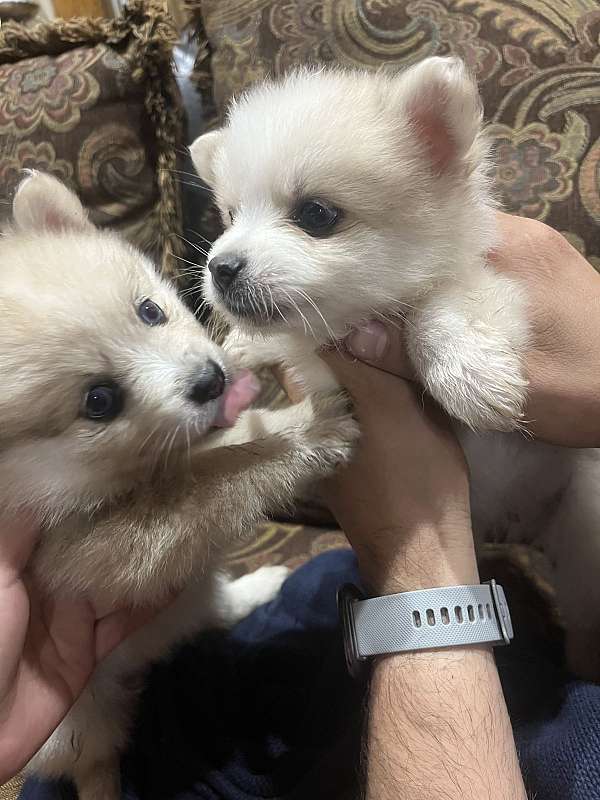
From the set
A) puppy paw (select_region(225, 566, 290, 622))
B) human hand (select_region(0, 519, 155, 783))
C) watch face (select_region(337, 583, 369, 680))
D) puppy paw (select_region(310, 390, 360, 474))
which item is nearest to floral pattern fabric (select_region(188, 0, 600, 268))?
puppy paw (select_region(310, 390, 360, 474))

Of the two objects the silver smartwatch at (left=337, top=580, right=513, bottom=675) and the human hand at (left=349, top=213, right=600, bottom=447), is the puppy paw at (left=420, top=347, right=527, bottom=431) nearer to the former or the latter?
the human hand at (left=349, top=213, right=600, bottom=447)

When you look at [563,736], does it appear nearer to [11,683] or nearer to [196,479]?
[196,479]

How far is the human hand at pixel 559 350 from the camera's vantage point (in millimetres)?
1137

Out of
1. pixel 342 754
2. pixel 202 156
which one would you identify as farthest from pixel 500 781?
pixel 202 156

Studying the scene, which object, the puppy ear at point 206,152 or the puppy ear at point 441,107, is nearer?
the puppy ear at point 441,107

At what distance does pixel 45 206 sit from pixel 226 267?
511mm

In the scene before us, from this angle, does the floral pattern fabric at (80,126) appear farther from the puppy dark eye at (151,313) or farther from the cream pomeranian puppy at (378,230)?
the puppy dark eye at (151,313)

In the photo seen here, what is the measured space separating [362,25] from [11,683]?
1937 mm

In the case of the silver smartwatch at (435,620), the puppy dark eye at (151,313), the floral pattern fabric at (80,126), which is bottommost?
the silver smartwatch at (435,620)

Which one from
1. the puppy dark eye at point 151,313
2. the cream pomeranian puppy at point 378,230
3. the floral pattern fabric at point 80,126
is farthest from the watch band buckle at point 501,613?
the floral pattern fabric at point 80,126

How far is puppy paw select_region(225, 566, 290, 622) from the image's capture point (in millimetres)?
1820

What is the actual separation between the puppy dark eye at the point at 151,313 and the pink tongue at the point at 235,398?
0.20 meters

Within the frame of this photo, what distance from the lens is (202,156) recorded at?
4.60ft

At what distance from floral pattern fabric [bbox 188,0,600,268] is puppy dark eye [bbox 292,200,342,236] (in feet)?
2.63
